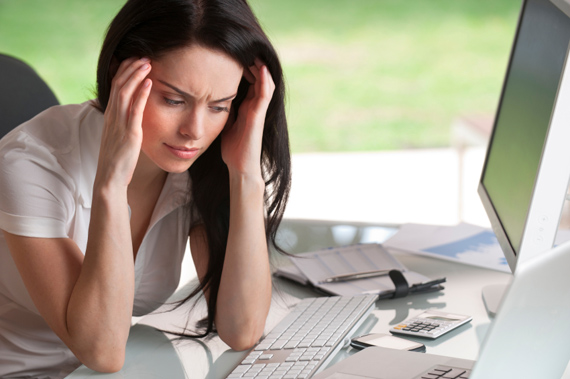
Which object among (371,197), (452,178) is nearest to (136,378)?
(371,197)

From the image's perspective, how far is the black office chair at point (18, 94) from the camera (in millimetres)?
1603

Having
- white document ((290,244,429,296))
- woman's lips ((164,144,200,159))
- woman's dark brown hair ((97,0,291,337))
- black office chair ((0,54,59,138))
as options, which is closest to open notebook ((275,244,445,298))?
white document ((290,244,429,296))

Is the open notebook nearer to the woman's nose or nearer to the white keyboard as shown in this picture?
the white keyboard

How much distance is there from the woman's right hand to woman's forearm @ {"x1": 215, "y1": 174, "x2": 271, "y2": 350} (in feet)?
0.71

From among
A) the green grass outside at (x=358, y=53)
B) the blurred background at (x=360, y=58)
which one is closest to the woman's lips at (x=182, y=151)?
the blurred background at (x=360, y=58)

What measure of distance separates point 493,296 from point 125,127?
0.74 metres

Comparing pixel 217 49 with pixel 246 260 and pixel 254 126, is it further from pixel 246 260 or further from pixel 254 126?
pixel 246 260

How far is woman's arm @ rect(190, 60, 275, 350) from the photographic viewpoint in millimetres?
1236

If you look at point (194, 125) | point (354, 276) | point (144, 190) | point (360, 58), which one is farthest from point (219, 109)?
point (360, 58)

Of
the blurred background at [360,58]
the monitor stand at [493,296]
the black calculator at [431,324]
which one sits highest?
the blurred background at [360,58]

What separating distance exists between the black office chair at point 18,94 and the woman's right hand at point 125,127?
0.50 m

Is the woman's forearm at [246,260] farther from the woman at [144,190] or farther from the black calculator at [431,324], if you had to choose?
the black calculator at [431,324]

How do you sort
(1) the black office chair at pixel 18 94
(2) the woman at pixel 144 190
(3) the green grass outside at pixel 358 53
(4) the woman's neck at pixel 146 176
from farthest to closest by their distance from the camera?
1. (3) the green grass outside at pixel 358 53
2. (1) the black office chair at pixel 18 94
3. (4) the woman's neck at pixel 146 176
4. (2) the woman at pixel 144 190

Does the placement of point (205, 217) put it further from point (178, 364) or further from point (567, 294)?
point (567, 294)
